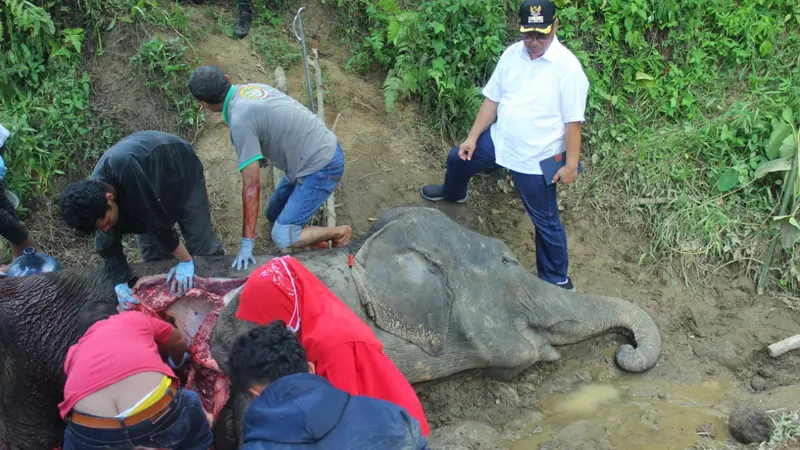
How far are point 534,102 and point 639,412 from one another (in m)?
Result: 2.09

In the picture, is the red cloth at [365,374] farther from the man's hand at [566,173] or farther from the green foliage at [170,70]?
the green foliage at [170,70]

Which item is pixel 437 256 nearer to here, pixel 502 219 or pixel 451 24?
pixel 502 219

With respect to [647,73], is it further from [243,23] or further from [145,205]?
[145,205]

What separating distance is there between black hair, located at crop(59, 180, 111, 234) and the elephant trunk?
2584 millimetres

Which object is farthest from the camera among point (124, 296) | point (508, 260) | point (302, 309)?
point (508, 260)

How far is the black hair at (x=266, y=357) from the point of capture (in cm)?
255

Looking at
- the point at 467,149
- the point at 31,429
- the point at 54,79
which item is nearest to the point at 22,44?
the point at 54,79

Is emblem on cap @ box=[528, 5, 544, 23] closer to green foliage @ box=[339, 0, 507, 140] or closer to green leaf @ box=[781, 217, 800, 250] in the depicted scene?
green foliage @ box=[339, 0, 507, 140]

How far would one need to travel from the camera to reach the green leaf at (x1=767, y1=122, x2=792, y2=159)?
546 centimetres

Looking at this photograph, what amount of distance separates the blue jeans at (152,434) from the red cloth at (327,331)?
59 centimetres

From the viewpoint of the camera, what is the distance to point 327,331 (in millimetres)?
3186

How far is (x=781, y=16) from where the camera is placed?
6.31 m

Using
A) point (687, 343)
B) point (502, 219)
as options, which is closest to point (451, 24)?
point (502, 219)

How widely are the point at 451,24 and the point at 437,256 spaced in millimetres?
2738
